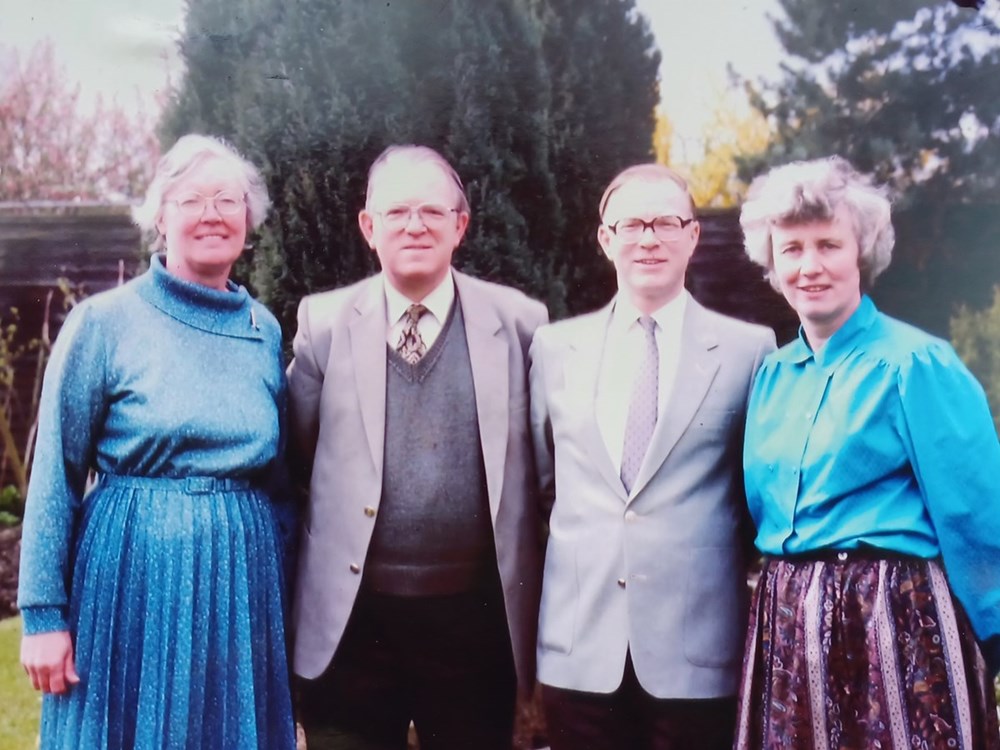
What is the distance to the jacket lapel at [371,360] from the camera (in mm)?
2275

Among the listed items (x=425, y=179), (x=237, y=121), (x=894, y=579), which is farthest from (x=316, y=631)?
A: (x=237, y=121)

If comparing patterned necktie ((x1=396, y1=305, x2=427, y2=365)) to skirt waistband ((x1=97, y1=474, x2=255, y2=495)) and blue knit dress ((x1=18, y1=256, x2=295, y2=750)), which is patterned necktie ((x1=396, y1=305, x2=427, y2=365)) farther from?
skirt waistband ((x1=97, y1=474, x2=255, y2=495))

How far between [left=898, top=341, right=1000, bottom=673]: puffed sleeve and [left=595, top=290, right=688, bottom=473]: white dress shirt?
1.71 ft

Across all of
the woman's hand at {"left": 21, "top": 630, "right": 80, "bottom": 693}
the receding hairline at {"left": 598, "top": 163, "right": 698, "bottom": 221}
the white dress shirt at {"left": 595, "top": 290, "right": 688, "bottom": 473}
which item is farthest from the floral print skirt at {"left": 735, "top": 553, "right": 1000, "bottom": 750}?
the woman's hand at {"left": 21, "top": 630, "right": 80, "bottom": 693}

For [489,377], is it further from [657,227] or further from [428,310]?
[657,227]

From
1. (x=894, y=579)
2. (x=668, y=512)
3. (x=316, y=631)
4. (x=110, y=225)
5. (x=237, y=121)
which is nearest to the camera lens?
(x=894, y=579)

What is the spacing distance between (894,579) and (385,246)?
54.9 inches

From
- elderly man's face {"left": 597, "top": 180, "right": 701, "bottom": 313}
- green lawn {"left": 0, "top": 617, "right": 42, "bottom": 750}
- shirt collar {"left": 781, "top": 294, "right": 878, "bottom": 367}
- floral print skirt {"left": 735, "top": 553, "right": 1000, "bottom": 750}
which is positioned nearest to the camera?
floral print skirt {"left": 735, "top": 553, "right": 1000, "bottom": 750}

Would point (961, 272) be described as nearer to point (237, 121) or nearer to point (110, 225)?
point (237, 121)

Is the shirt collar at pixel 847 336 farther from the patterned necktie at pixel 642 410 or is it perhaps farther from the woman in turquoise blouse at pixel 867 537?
the patterned necktie at pixel 642 410

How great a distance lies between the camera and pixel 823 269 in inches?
80.6

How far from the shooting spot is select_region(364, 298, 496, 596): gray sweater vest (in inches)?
89.5

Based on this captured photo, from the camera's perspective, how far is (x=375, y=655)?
2359mm

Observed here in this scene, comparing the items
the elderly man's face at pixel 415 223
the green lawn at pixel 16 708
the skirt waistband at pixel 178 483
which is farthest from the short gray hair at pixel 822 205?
the green lawn at pixel 16 708
